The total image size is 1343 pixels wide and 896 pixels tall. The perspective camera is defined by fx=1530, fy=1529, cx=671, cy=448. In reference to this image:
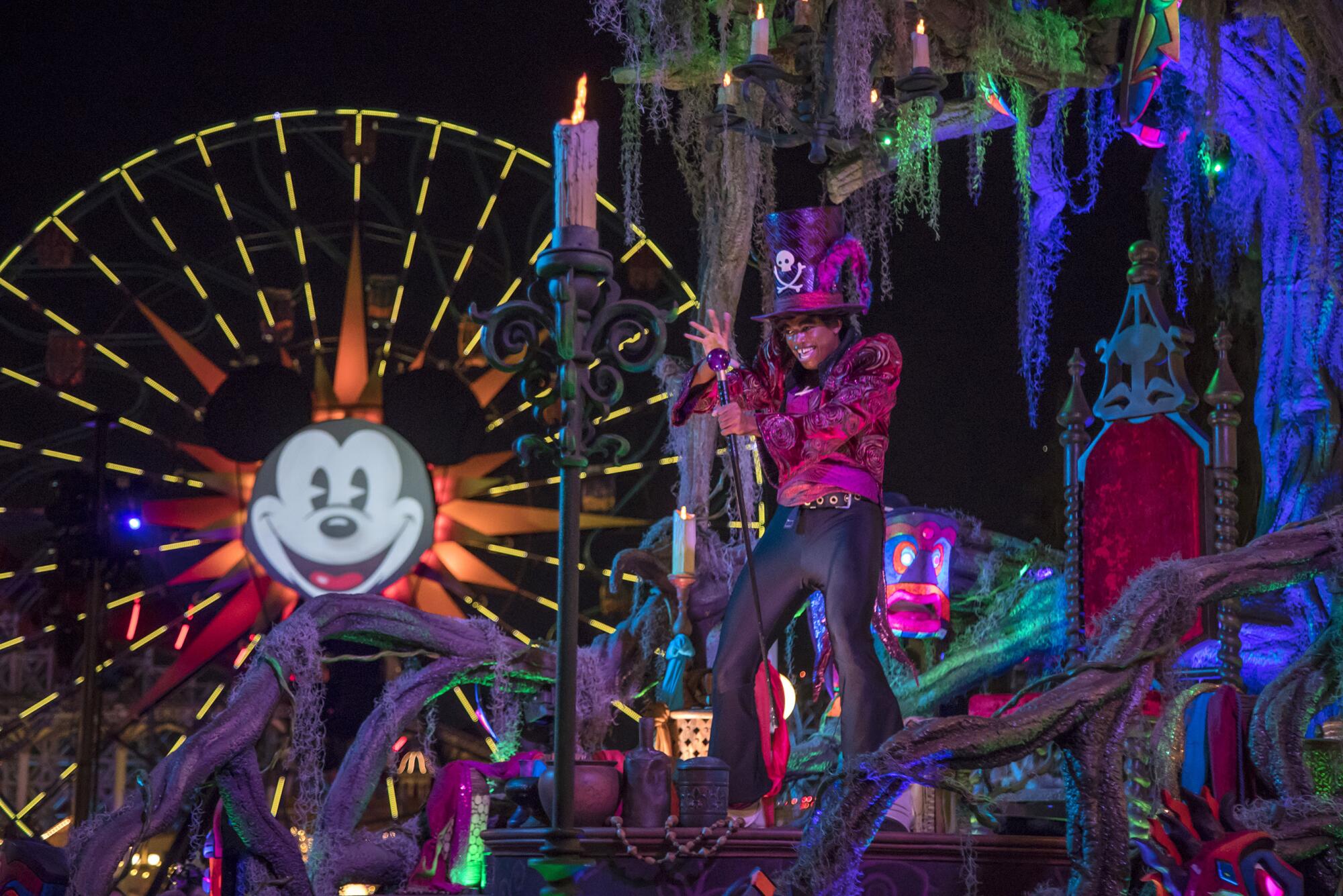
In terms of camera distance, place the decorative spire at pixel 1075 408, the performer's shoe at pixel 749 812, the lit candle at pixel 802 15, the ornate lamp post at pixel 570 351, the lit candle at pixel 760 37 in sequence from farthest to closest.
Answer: the lit candle at pixel 802 15
the lit candle at pixel 760 37
the decorative spire at pixel 1075 408
the performer's shoe at pixel 749 812
the ornate lamp post at pixel 570 351

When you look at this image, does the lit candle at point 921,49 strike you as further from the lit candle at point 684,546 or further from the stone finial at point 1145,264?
the lit candle at point 684,546

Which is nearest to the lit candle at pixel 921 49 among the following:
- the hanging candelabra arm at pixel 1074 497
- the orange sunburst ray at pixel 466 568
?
the hanging candelabra arm at pixel 1074 497

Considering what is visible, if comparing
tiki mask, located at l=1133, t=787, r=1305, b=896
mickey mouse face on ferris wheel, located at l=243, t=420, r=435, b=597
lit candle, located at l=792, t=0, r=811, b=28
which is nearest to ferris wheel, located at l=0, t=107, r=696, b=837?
mickey mouse face on ferris wheel, located at l=243, t=420, r=435, b=597

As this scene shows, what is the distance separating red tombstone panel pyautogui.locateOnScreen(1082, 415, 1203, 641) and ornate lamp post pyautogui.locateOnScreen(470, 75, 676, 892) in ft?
8.02

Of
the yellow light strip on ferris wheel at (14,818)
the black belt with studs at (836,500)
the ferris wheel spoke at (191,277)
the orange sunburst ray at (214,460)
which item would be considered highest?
the ferris wheel spoke at (191,277)

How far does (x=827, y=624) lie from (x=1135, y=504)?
1.83 metres

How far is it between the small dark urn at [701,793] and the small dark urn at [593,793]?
0.17m

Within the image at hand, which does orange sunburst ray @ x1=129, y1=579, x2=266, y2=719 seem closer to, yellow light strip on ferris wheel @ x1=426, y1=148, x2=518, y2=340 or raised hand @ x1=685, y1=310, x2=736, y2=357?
yellow light strip on ferris wheel @ x1=426, y1=148, x2=518, y2=340

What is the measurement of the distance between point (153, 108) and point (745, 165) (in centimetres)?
430

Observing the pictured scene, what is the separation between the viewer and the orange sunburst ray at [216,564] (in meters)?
9.13

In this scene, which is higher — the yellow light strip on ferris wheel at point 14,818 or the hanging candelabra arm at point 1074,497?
the hanging candelabra arm at point 1074,497

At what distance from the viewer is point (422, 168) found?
987 centimetres

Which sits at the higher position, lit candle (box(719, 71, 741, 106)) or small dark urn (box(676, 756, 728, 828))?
lit candle (box(719, 71, 741, 106))

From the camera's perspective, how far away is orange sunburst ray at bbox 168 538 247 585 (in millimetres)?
9133
